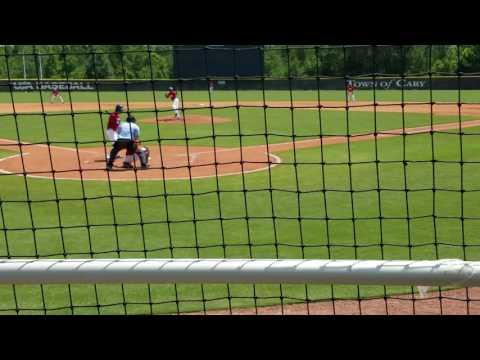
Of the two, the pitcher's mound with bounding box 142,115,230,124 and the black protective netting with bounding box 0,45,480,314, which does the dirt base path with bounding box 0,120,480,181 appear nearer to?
the black protective netting with bounding box 0,45,480,314

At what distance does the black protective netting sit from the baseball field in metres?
0.04

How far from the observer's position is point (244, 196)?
18.1 ft

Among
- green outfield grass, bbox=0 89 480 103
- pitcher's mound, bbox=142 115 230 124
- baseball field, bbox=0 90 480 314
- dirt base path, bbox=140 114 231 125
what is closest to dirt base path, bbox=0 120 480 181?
baseball field, bbox=0 90 480 314

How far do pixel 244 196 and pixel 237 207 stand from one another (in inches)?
198

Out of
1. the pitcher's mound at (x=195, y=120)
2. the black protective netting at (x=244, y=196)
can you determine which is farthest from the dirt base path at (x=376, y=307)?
the pitcher's mound at (x=195, y=120)

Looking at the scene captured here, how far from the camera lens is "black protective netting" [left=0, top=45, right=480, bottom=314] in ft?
16.5

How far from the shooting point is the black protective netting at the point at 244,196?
16.5ft

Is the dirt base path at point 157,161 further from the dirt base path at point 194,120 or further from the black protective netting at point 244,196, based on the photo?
the dirt base path at point 194,120

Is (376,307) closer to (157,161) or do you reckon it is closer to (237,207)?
(237,207)

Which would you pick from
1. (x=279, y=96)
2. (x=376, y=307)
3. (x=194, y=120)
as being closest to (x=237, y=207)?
(x=376, y=307)

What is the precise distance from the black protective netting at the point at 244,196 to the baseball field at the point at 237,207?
0.04 meters

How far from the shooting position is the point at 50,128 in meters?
23.9
